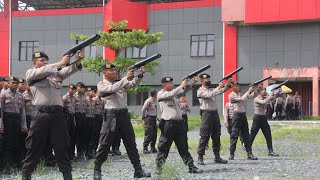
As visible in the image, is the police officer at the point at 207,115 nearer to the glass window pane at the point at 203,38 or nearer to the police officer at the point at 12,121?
the police officer at the point at 12,121

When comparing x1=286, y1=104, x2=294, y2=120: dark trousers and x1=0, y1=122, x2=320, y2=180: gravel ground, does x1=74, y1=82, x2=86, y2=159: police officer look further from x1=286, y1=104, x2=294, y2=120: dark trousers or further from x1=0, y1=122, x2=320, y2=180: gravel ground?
x1=286, y1=104, x2=294, y2=120: dark trousers

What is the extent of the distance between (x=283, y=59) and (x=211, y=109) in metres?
24.8

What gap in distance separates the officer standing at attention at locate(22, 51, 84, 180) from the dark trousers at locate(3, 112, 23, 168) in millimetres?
2573

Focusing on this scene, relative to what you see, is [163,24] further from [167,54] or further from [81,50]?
[81,50]

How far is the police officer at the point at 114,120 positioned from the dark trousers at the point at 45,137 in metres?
1.13

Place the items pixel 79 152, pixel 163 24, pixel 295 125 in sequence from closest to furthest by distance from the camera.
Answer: pixel 79 152
pixel 295 125
pixel 163 24

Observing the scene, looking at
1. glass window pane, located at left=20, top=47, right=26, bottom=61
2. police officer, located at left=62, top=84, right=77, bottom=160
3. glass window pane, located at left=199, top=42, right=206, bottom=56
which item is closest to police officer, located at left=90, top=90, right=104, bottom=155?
police officer, located at left=62, top=84, right=77, bottom=160

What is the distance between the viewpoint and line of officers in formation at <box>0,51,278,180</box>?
24.3ft

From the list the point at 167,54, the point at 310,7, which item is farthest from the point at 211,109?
the point at 167,54

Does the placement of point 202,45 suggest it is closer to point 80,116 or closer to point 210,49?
point 210,49

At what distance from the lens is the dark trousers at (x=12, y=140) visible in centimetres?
984

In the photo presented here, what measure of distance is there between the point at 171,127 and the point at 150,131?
5.29 meters

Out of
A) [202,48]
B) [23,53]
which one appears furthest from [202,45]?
[23,53]

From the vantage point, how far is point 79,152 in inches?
502
